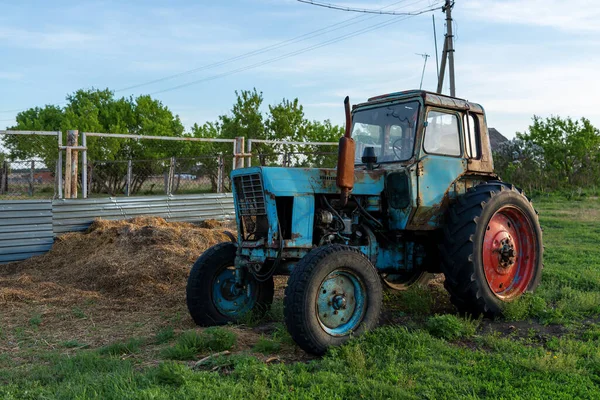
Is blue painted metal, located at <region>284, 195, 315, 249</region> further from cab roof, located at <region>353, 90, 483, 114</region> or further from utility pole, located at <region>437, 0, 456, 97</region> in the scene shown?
utility pole, located at <region>437, 0, 456, 97</region>

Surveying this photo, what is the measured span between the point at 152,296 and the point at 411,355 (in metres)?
3.91

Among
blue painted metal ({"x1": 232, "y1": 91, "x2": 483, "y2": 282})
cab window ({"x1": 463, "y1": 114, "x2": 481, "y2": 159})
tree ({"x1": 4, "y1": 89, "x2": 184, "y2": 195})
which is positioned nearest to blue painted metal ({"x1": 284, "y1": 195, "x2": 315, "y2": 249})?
blue painted metal ({"x1": 232, "y1": 91, "x2": 483, "y2": 282})

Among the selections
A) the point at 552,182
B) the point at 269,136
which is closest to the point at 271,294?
the point at 552,182

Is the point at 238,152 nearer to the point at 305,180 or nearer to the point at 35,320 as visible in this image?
the point at 35,320

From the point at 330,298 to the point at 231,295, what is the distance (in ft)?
4.83

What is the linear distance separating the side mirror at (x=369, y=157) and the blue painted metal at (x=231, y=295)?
5.72ft

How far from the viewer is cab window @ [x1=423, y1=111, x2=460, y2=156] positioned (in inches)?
250

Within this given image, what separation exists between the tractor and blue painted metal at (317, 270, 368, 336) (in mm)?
10

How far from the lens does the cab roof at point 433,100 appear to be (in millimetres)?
6348

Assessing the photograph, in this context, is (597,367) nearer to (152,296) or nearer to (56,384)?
(56,384)

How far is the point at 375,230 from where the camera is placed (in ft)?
20.7

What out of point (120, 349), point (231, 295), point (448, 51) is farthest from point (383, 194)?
point (448, 51)

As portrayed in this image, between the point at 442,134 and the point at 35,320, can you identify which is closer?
the point at 35,320

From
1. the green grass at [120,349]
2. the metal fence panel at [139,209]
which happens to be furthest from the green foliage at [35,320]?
the metal fence panel at [139,209]
